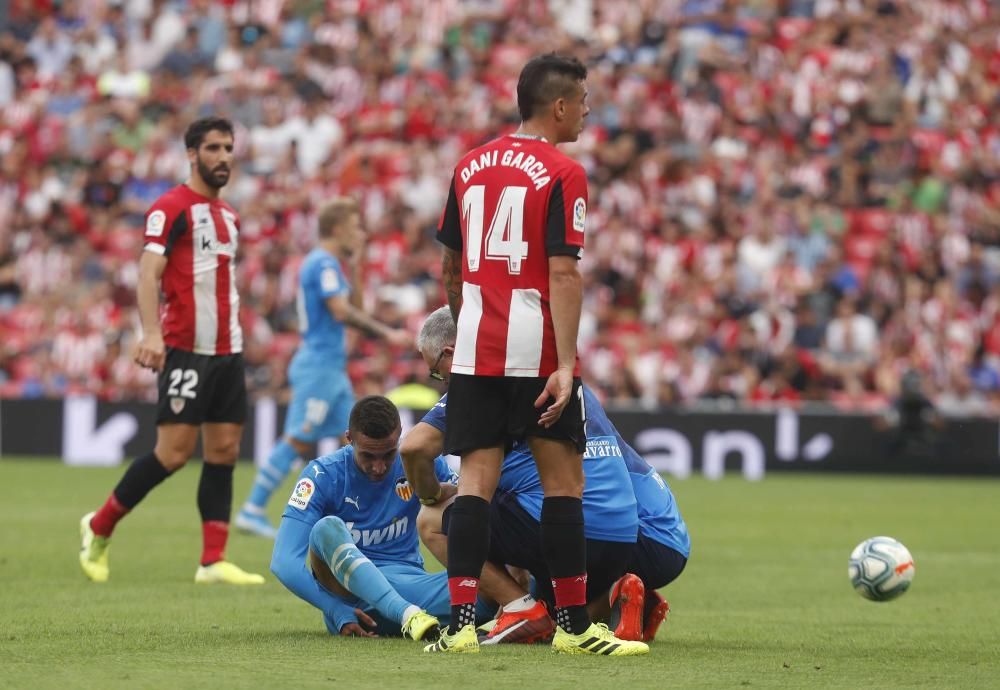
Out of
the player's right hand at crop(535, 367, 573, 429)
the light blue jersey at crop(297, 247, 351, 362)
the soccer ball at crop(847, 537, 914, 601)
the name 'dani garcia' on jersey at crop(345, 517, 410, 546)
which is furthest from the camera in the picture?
the light blue jersey at crop(297, 247, 351, 362)

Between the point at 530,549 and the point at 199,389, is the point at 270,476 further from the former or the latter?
the point at 530,549

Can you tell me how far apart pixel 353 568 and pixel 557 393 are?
3.95 ft

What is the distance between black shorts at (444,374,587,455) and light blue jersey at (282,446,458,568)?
84 centimetres

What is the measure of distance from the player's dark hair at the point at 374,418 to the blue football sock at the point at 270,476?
5.22 metres

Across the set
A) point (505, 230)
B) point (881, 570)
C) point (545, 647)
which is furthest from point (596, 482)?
point (881, 570)

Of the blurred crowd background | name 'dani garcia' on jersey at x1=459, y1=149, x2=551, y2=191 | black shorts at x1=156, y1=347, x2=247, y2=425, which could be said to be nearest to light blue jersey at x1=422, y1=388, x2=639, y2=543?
name 'dani garcia' on jersey at x1=459, y1=149, x2=551, y2=191

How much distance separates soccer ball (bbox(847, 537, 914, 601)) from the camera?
24.0 feet

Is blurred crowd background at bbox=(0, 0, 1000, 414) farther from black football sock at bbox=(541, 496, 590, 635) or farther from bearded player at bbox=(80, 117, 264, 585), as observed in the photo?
black football sock at bbox=(541, 496, 590, 635)

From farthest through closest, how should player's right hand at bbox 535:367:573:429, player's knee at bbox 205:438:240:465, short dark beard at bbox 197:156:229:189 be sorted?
player's knee at bbox 205:438:240:465
short dark beard at bbox 197:156:229:189
player's right hand at bbox 535:367:573:429

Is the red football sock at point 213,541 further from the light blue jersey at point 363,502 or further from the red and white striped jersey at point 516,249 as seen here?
the red and white striped jersey at point 516,249

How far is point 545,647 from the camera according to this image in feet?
20.4

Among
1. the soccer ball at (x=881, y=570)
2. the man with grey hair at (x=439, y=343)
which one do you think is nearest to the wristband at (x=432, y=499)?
the man with grey hair at (x=439, y=343)

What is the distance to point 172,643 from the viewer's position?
627 centimetres

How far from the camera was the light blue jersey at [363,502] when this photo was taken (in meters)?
6.80
